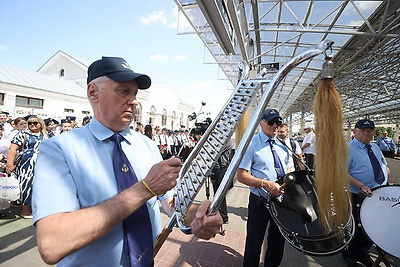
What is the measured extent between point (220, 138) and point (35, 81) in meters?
23.0

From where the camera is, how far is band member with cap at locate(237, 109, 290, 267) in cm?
235

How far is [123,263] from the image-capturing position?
103 centimetres

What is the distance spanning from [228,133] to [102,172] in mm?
653

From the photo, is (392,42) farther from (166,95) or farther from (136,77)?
(166,95)

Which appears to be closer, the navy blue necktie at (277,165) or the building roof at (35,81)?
the navy blue necktie at (277,165)

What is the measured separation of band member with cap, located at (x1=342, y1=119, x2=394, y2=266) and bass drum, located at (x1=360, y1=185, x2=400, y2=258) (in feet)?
1.22

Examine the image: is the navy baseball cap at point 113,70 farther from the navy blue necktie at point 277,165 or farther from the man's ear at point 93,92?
the navy blue necktie at point 277,165

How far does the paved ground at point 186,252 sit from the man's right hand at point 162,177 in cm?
240

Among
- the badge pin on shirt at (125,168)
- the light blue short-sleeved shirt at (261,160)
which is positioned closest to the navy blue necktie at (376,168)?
the light blue short-sleeved shirt at (261,160)

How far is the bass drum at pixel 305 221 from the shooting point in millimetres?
1700

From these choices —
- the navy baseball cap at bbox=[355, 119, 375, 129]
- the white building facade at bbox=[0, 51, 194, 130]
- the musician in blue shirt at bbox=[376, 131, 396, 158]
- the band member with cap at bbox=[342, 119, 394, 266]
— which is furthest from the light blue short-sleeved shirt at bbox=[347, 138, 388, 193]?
the white building facade at bbox=[0, 51, 194, 130]

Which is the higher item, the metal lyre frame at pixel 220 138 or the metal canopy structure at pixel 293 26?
the metal canopy structure at pixel 293 26

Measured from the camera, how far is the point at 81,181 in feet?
3.25

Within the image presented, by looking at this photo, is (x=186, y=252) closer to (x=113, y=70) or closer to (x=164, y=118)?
(x=113, y=70)
